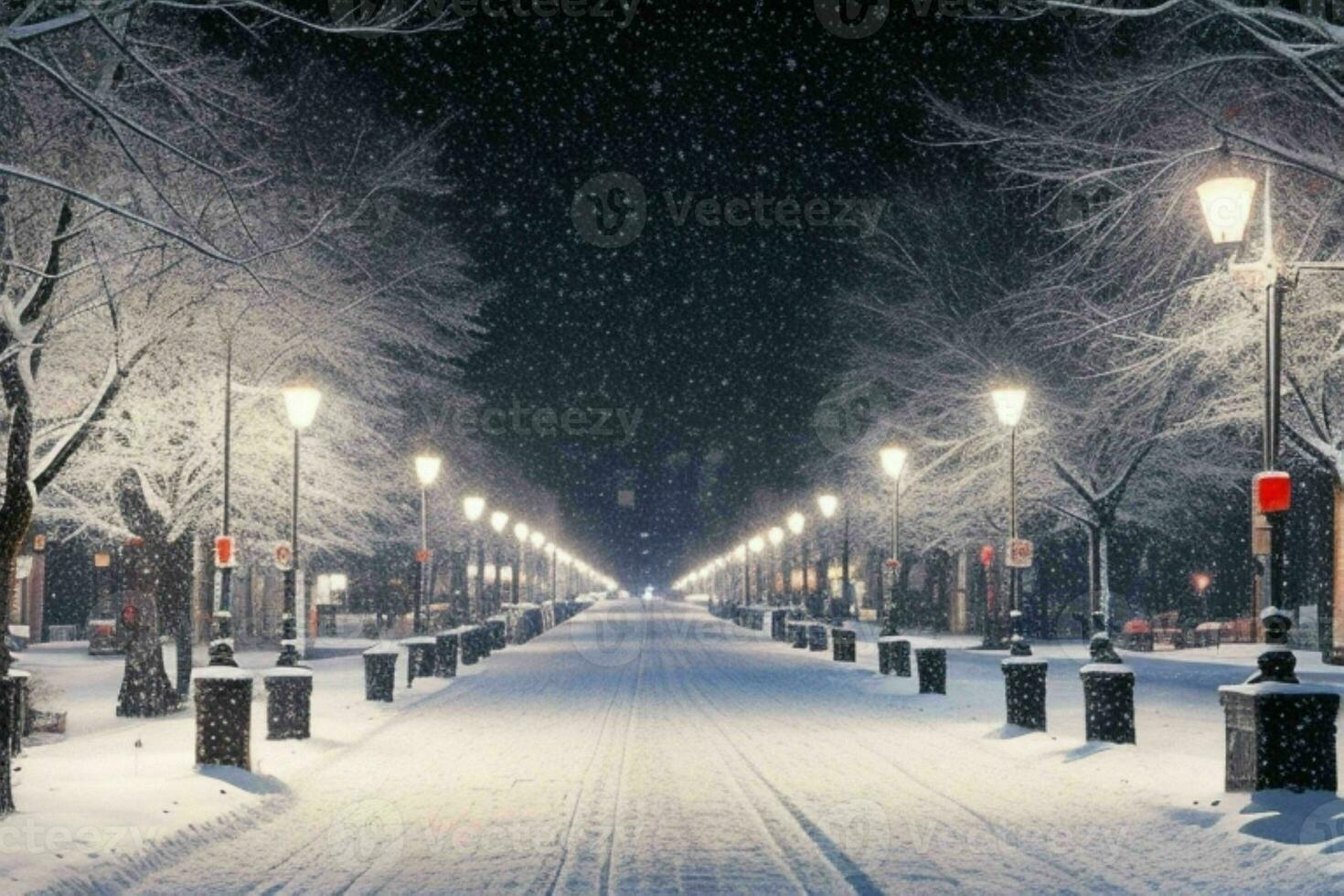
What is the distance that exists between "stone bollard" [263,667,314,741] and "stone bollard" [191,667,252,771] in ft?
12.0

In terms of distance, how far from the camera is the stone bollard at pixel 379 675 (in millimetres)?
24125

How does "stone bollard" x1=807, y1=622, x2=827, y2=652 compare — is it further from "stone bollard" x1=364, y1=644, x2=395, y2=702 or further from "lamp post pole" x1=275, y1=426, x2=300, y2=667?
"lamp post pole" x1=275, y1=426, x2=300, y2=667

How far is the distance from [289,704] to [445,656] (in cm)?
1333

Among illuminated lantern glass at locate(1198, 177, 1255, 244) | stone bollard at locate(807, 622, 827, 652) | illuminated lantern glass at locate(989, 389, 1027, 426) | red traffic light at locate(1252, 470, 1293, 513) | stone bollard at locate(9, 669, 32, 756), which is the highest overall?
illuminated lantern glass at locate(1198, 177, 1255, 244)

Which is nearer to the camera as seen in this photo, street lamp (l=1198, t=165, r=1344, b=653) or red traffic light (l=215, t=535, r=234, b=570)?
street lamp (l=1198, t=165, r=1344, b=653)

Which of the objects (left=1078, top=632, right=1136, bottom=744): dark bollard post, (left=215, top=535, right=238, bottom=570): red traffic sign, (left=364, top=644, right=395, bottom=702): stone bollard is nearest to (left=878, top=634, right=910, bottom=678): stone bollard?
(left=364, top=644, right=395, bottom=702): stone bollard

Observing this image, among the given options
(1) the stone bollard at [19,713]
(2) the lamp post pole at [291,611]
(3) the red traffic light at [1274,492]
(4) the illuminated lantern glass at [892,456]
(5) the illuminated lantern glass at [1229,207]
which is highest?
(5) the illuminated lantern glass at [1229,207]

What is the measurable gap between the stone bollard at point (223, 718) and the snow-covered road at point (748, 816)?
2.21 feet

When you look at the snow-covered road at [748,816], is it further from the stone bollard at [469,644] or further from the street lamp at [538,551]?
the street lamp at [538,551]

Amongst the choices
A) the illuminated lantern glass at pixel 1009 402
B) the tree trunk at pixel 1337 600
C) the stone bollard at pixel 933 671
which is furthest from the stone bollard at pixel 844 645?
the illuminated lantern glass at pixel 1009 402

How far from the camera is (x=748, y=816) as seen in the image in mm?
11992

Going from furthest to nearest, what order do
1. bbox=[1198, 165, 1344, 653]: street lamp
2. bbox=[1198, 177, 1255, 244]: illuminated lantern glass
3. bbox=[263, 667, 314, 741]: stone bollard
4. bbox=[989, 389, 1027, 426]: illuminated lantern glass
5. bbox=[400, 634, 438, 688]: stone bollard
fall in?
1. bbox=[400, 634, 438, 688]: stone bollard
2. bbox=[989, 389, 1027, 426]: illuminated lantern glass
3. bbox=[263, 667, 314, 741]: stone bollard
4. bbox=[1198, 177, 1255, 244]: illuminated lantern glass
5. bbox=[1198, 165, 1344, 653]: street lamp

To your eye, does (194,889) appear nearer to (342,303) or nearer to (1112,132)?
(1112,132)

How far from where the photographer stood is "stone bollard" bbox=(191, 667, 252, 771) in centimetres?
1410
